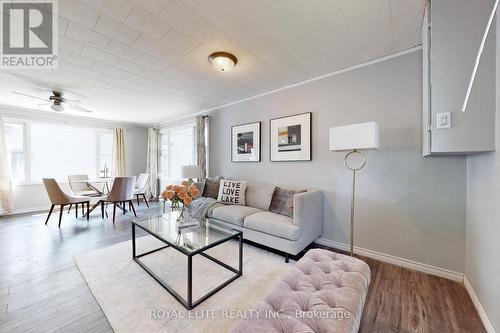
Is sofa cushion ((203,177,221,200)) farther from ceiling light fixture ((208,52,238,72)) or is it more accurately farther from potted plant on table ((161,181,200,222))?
ceiling light fixture ((208,52,238,72))

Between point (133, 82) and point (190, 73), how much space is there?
104 cm

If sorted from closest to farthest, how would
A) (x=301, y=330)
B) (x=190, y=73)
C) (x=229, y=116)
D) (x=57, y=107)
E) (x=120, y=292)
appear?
(x=301, y=330) → (x=120, y=292) → (x=190, y=73) → (x=57, y=107) → (x=229, y=116)

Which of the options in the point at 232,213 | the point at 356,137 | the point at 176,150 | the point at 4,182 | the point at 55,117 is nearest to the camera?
the point at 356,137

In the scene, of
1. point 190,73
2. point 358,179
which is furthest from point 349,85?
point 190,73

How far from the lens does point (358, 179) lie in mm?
2541

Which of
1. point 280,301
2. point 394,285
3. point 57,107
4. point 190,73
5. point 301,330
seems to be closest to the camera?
point 301,330

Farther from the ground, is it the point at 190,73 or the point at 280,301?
the point at 190,73

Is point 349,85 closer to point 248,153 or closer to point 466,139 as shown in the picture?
point 466,139

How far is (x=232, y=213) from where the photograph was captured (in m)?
2.88

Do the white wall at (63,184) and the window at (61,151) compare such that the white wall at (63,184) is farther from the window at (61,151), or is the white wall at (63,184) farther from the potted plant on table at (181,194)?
the potted plant on table at (181,194)

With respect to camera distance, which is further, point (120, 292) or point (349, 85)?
point (349, 85)

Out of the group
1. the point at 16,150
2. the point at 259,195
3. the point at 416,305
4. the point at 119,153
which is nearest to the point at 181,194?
the point at 259,195

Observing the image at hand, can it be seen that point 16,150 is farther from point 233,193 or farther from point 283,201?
point 283,201

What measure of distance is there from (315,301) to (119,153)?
6.66 metres
